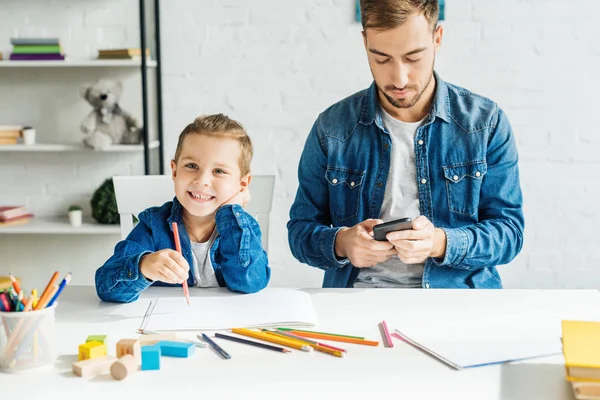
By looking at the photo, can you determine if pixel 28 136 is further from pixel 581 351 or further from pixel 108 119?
pixel 581 351

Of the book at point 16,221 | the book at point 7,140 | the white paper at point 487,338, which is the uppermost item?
the book at point 7,140

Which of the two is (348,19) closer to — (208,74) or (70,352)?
(208,74)

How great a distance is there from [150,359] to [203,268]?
1.55 ft

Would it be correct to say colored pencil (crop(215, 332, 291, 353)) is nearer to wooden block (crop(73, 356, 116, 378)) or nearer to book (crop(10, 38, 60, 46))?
wooden block (crop(73, 356, 116, 378))

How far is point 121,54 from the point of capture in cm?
297

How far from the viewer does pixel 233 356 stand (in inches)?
42.3

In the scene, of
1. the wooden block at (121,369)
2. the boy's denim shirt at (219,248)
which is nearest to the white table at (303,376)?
the wooden block at (121,369)

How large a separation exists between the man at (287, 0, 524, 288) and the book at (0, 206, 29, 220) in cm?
173

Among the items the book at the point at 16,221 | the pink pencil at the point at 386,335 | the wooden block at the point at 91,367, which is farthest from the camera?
the book at the point at 16,221

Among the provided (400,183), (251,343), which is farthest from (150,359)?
(400,183)

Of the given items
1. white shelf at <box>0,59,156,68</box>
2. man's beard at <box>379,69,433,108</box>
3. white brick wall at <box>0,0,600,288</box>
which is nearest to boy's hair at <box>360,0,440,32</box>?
man's beard at <box>379,69,433,108</box>

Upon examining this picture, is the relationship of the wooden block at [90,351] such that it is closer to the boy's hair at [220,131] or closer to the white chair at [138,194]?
the boy's hair at [220,131]

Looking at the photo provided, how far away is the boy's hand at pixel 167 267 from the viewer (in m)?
1.24

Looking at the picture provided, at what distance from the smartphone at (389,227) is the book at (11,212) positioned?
211 centimetres
